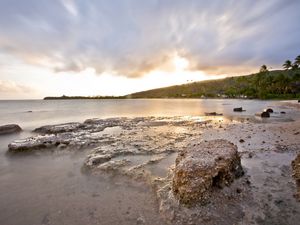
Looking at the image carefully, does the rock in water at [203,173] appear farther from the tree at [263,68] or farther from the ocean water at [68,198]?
the tree at [263,68]

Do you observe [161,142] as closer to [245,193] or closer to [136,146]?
[136,146]

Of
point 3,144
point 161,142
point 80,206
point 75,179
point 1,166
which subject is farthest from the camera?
point 3,144

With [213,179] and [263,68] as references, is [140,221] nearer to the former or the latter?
[213,179]

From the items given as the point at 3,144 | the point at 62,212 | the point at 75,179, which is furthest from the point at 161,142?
the point at 3,144

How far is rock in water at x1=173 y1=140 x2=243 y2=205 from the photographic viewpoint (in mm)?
5332

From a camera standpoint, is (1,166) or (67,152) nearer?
(1,166)

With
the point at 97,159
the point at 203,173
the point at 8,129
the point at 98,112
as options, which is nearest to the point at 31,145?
the point at 97,159

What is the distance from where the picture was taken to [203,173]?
18.2ft

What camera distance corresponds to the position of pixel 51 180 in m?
7.70

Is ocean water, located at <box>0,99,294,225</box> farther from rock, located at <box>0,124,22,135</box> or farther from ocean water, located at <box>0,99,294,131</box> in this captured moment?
ocean water, located at <box>0,99,294,131</box>

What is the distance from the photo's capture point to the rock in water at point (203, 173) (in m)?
5.33

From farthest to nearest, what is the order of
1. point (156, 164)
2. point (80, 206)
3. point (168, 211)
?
1. point (156, 164)
2. point (80, 206)
3. point (168, 211)

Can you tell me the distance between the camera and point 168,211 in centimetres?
518

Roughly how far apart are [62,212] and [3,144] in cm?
1161
